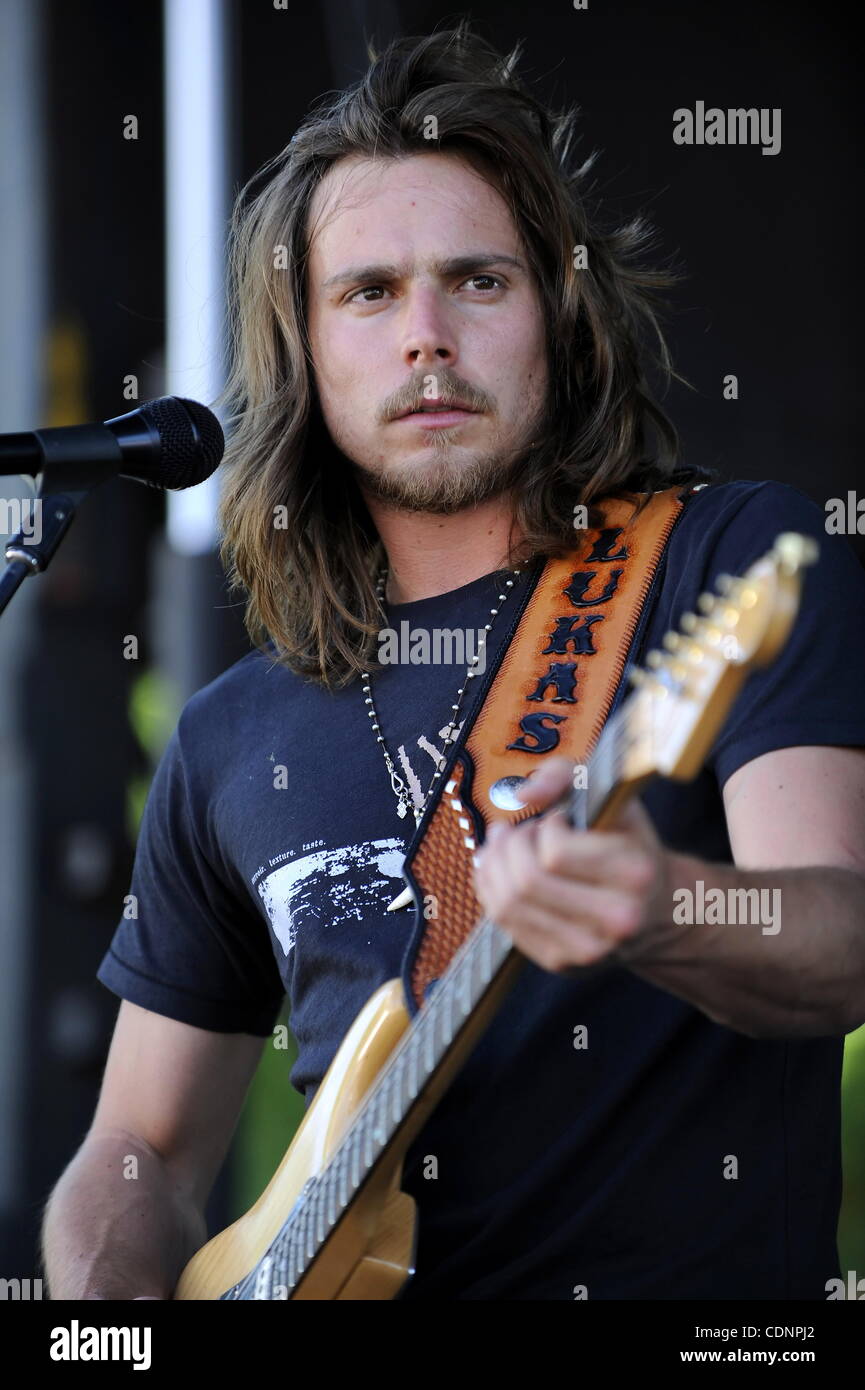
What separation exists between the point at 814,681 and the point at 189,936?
3.78ft

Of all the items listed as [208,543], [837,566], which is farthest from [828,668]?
[208,543]

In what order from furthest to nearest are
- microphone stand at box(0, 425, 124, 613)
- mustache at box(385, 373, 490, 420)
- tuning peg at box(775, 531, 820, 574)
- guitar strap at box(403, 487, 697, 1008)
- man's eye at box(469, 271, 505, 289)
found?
man's eye at box(469, 271, 505, 289) < mustache at box(385, 373, 490, 420) < guitar strap at box(403, 487, 697, 1008) < microphone stand at box(0, 425, 124, 613) < tuning peg at box(775, 531, 820, 574)

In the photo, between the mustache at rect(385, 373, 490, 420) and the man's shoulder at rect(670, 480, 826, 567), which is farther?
the mustache at rect(385, 373, 490, 420)

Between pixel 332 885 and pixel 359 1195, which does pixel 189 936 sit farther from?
pixel 359 1195

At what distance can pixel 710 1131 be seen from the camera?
1869 mm

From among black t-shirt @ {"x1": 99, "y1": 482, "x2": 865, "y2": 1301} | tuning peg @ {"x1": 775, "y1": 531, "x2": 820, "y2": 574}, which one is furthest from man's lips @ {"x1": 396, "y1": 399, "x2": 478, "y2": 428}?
tuning peg @ {"x1": 775, "y1": 531, "x2": 820, "y2": 574}

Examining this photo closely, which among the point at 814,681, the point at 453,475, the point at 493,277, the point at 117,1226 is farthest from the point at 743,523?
the point at 117,1226

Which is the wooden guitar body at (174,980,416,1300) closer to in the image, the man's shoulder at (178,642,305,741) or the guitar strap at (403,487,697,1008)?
the guitar strap at (403,487,697,1008)

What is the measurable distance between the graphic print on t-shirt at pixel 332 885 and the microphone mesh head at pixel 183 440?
63 cm

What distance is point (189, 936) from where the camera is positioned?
8.06 feet

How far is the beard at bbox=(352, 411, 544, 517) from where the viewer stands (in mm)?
2312

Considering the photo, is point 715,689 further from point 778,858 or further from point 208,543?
point 208,543

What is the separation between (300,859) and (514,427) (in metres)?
0.74

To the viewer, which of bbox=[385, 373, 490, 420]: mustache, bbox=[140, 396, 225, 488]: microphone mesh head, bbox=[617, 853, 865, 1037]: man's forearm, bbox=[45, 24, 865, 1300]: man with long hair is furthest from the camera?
bbox=[385, 373, 490, 420]: mustache
